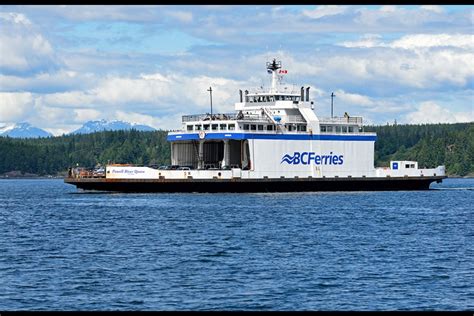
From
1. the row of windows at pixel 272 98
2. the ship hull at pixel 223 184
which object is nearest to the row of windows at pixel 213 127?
the ship hull at pixel 223 184

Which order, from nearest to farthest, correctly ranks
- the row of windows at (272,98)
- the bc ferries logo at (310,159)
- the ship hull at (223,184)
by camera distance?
the ship hull at (223,184) < the bc ferries logo at (310,159) < the row of windows at (272,98)

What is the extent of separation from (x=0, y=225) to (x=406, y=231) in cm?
2503

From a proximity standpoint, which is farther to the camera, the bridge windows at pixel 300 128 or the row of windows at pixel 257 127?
the bridge windows at pixel 300 128

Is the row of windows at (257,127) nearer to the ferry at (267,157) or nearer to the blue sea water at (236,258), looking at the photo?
the ferry at (267,157)

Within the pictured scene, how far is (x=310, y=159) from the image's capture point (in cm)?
9419

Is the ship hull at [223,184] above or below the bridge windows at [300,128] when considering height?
below

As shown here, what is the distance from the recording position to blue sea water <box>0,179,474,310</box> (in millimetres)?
29759

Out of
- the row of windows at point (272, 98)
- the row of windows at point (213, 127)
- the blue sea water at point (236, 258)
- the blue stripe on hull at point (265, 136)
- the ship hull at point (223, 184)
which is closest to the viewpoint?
the blue sea water at point (236, 258)

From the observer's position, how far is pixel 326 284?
32.5m

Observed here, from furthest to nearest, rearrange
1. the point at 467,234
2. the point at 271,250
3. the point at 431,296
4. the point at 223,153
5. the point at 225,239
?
the point at 223,153 → the point at 467,234 → the point at 225,239 → the point at 271,250 → the point at 431,296

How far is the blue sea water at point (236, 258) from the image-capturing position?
1172 inches

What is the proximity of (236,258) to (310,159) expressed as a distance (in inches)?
2182
